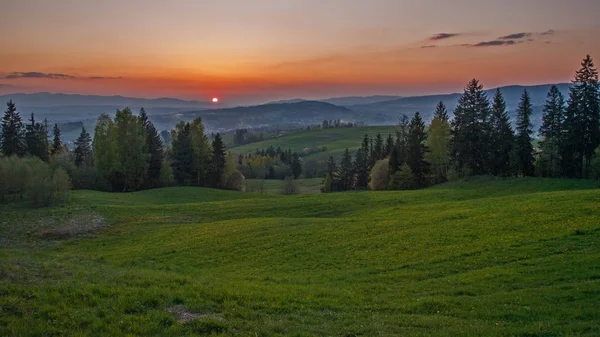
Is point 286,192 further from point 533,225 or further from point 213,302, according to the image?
point 213,302

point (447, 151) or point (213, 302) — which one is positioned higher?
point (447, 151)

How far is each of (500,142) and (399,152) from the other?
20305mm

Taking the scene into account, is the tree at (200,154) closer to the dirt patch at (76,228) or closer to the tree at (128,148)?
the tree at (128,148)

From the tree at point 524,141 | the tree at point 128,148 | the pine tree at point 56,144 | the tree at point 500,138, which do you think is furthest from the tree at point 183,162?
the tree at point 524,141

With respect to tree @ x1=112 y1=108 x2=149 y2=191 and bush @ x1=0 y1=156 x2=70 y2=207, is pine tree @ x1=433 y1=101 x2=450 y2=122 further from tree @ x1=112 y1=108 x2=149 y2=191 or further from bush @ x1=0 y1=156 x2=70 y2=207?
bush @ x1=0 y1=156 x2=70 y2=207

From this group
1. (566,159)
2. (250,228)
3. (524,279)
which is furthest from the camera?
(566,159)

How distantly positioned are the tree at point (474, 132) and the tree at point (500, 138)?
1.46 m

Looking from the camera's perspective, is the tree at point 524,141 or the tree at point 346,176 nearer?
the tree at point 524,141

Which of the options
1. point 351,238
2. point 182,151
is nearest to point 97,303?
point 351,238

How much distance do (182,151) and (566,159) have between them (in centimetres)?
7141

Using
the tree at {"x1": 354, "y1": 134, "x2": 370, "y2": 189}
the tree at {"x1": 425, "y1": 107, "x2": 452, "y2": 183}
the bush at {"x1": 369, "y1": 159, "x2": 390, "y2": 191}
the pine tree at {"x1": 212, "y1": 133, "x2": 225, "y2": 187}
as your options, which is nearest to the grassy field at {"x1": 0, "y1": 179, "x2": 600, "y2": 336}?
the tree at {"x1": 425, "y1": 107, "x2": 452, "y2": 183}

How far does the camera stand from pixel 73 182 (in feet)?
254

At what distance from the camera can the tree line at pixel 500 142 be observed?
63094 mm

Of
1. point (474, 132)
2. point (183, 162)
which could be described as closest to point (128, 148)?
point (183, 162)
